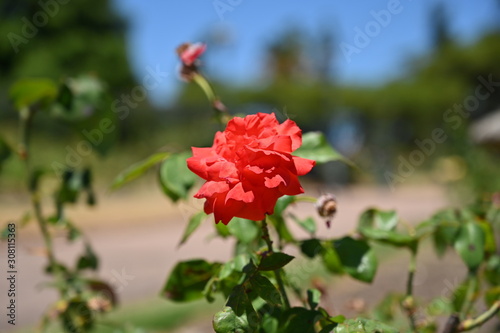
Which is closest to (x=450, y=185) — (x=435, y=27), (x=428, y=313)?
(x=428, y=313)

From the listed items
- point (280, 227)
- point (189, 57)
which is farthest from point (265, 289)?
point (189, 57)

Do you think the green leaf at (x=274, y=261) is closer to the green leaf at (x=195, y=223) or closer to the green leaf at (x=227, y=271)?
the green leaf at (x=227, y=271)

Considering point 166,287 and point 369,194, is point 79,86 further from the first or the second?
point 369,194

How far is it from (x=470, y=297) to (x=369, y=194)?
1222 cm

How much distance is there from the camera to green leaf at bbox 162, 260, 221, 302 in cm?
80

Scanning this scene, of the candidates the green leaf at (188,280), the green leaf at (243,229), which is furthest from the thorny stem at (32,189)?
the green leaf at (243,229)

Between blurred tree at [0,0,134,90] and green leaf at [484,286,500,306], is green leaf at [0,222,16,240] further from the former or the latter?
blurred tree at [0,0,134,90]

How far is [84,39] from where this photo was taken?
1538cm

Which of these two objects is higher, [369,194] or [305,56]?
[305,56]

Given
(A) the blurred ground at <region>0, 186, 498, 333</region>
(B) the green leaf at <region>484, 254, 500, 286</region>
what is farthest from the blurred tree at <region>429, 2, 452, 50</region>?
(B) the green leaf at <region>484, 254, 500, 286</region>

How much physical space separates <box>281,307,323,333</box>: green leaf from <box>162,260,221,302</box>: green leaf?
0.17m

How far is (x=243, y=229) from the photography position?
2.48 feet

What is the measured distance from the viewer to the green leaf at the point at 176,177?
84 cm

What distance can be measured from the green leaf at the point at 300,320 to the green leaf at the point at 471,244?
33cm
